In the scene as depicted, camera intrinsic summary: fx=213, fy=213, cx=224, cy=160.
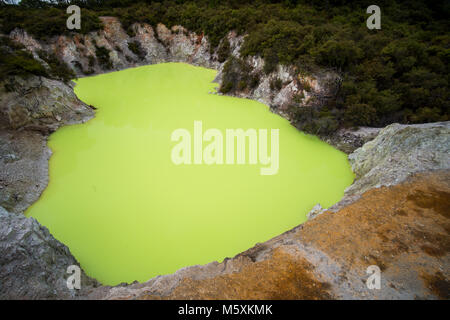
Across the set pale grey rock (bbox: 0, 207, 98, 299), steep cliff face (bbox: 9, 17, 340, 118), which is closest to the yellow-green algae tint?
pale grey rock (bbox: 0, 207, 98, 299)

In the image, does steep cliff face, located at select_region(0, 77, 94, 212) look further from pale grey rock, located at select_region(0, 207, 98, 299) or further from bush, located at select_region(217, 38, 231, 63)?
bush, located at select_region(217, 38, 231, 63)

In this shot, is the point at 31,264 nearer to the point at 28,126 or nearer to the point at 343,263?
the point at 343,263

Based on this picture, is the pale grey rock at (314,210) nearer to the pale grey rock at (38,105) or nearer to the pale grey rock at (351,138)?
the pale grey rock at (351,138)

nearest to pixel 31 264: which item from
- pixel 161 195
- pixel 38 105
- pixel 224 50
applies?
pixel 161 195

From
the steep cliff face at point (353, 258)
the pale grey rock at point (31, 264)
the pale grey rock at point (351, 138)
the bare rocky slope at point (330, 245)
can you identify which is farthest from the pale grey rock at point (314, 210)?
the pale grey rock at point (31, 264)

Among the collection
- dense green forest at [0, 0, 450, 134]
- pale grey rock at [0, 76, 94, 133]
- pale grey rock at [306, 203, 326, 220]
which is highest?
dense green forest at [0, 0, 450, 134]
